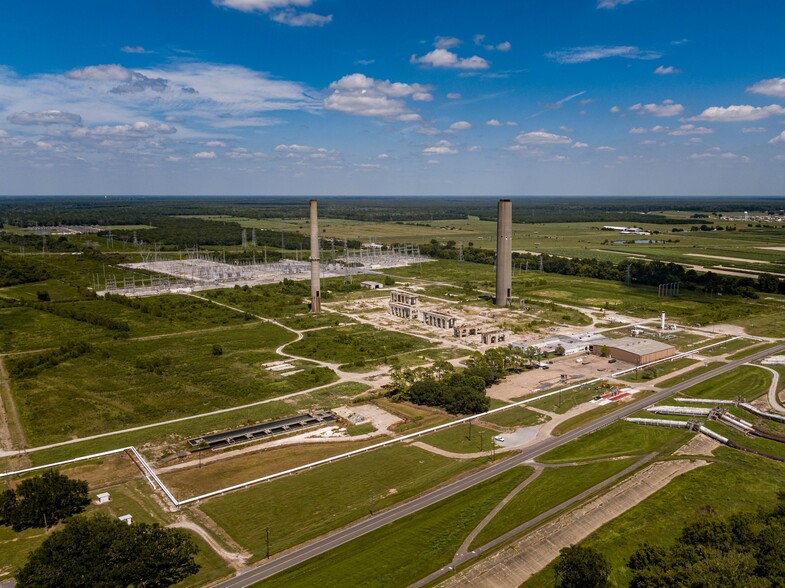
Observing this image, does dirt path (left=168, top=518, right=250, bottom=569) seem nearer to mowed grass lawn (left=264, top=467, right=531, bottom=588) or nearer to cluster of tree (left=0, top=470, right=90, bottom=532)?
mowed grass lawn (left=264, top=467, right=531, bottom=588)

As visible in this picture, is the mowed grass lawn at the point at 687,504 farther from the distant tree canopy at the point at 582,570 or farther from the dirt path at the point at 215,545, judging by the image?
the dirt path at the point at 215,545

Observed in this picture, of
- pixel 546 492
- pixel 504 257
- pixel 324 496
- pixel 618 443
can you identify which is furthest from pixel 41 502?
pixel 504 257

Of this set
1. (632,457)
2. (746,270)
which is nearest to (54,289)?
→ (632,457)

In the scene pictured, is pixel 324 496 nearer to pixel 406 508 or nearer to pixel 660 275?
pixel 406 508

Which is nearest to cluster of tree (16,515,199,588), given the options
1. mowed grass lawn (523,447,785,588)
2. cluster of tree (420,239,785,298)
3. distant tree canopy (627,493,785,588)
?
mowed grass lawn (523,447,785,588)

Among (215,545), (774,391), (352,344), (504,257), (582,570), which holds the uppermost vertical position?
(504,257)

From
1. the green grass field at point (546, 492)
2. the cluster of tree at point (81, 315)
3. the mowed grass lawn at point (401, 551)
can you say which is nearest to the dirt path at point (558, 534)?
the green grass field at point (546, 492)
